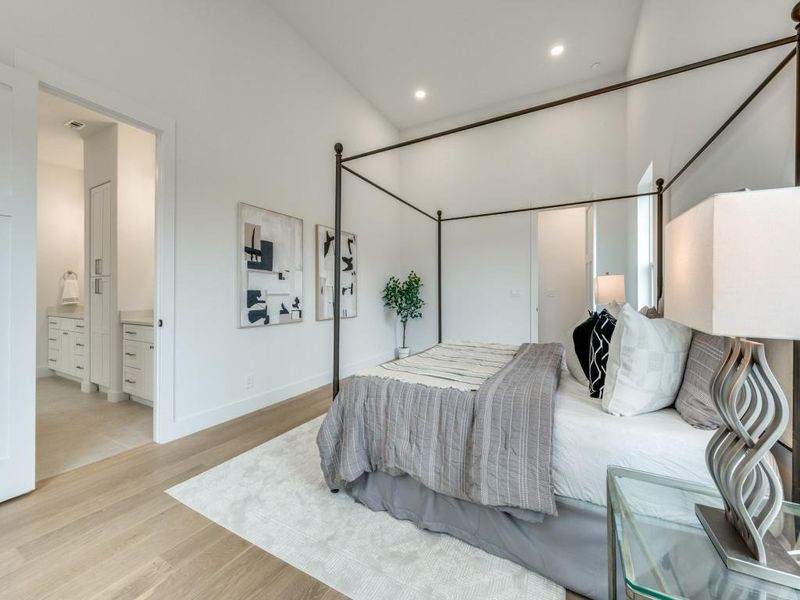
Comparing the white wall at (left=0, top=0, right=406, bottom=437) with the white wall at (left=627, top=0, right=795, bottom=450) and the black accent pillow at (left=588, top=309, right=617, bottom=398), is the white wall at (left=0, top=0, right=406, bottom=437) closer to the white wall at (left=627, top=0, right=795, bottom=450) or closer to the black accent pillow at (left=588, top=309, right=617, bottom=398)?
the black accent pillow at (left=588, top=309, right=617, bottom=398)

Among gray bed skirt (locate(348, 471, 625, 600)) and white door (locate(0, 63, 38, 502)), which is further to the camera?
white door (locate(0, 63, 38, 502))

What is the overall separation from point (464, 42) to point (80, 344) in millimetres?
5488

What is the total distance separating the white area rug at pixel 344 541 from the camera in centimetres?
124

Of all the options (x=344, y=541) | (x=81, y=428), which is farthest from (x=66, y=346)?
(x=344, y=541)

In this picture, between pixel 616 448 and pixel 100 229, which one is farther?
pixel 100 229

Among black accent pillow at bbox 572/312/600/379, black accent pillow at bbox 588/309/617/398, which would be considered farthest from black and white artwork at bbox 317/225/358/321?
black accent pillow at bbox 588/309/617/398

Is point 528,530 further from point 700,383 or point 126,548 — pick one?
point 126,548

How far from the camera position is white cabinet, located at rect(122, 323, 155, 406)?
312cm

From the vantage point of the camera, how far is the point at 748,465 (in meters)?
0.68

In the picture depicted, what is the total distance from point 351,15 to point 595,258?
12.4 ft

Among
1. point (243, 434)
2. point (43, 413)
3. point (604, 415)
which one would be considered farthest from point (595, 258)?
point (43, 413)

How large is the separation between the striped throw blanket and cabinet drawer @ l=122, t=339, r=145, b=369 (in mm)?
2499

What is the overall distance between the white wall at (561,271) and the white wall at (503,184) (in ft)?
0.71

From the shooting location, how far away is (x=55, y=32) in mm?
1895
